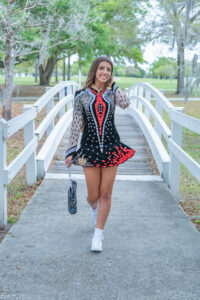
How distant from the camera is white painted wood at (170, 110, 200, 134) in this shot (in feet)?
14.4

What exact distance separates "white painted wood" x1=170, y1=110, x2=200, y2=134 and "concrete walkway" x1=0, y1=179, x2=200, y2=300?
1.05 meters

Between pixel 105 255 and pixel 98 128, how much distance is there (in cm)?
115

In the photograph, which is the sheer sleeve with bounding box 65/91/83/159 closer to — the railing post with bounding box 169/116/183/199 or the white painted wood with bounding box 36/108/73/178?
the railing post with bounding box 169/116/183/199

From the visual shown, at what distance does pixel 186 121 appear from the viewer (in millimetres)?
4902

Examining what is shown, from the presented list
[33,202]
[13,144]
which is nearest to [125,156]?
[33,202]

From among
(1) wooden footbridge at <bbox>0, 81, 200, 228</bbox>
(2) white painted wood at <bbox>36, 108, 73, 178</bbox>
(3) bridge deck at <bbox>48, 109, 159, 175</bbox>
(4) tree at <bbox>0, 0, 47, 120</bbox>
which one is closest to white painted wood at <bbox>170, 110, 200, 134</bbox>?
(1) wooden footbridge at <bbox>0, 81, 200, 228</bbox>

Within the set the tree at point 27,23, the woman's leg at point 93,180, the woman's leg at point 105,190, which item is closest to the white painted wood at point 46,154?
the woman's leg at point 93,180

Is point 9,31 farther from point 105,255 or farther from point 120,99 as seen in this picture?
point 105,255

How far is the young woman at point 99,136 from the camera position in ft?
12.2

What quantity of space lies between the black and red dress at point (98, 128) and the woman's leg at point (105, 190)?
0.32ft

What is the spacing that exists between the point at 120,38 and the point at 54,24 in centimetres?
1408

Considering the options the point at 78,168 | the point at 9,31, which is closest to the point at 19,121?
the point at 78,168

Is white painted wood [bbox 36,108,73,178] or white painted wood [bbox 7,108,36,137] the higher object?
white painted wood [bbox 7,108,36,137]

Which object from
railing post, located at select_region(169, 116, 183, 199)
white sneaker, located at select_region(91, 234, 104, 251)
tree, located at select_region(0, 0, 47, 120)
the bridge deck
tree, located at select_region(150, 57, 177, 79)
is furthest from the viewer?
tree, located at select_region(150, 57, 177, 79)
